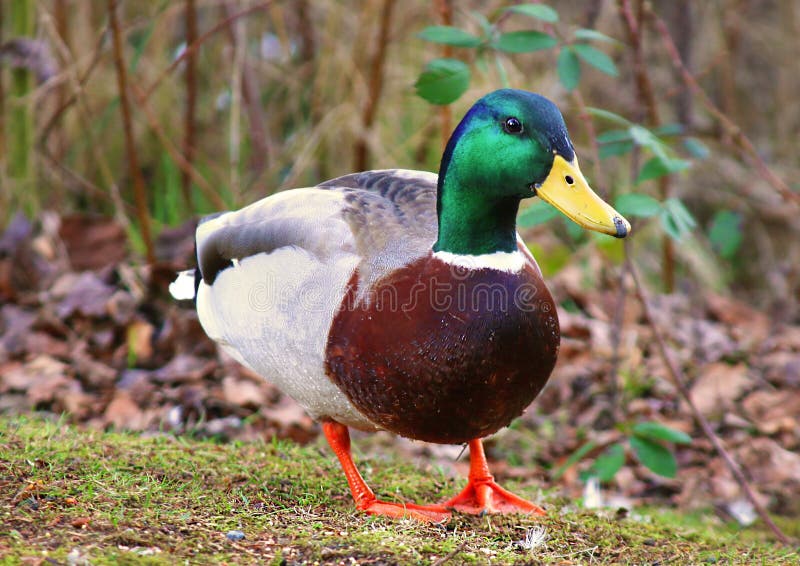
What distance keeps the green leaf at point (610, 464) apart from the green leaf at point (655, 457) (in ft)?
0.31

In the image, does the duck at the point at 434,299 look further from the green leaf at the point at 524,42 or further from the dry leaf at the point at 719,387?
the dry leaf at the point at 719,387

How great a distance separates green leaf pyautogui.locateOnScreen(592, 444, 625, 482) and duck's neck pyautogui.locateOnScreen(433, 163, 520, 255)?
1.12 meters

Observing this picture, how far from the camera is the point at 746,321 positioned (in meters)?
6.11

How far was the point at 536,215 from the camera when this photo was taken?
3361 millimetres

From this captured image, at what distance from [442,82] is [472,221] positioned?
30.1 inches

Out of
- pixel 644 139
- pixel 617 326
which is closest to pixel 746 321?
pixel 617 326

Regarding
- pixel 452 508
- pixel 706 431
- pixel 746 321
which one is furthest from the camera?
pixel 746 321

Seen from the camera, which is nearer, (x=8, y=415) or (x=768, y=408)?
(x=8, y=415)

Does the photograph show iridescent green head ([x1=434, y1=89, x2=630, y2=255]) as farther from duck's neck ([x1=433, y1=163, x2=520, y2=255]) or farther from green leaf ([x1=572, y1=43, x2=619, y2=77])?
green leaf ([x1=572, y1=43, x2=619, y2=77])

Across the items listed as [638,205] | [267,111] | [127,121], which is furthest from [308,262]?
[267,111]

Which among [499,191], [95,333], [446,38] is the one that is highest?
[446,38]

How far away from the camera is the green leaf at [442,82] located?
339 cm

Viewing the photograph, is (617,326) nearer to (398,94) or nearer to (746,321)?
(746,321)

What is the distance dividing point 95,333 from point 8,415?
3.14ft
